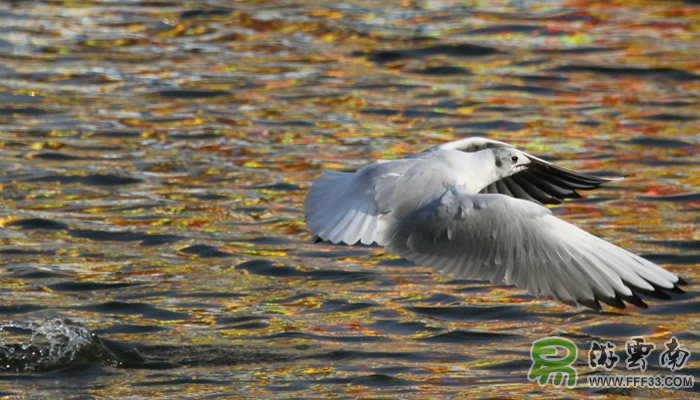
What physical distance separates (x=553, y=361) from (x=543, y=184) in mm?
899

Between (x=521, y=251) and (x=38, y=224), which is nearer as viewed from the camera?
(x=521, y=251)

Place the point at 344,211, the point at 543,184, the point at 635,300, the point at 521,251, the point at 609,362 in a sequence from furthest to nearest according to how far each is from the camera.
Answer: the point at 543,184, the point at 609,362, the point at 344,211, the point at 521,251, the point at 635,300

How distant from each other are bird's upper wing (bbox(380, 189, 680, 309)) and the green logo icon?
0.50m

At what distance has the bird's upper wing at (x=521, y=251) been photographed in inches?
209

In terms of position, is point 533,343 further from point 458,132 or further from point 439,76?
point 439,76

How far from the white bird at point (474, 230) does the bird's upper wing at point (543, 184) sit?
30 cm

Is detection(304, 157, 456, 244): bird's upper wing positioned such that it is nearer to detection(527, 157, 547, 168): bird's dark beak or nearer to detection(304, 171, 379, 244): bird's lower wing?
detection(304, 171, 379, 244): bird's lower wing

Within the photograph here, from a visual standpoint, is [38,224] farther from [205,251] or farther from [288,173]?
[288,173]

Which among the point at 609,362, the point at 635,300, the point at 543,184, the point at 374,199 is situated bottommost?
the point at 609,362

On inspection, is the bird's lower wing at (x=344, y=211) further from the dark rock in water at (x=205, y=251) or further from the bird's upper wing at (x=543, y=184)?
the dark rock in water at (x=205, y=251)

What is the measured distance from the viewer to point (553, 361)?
6059 mm

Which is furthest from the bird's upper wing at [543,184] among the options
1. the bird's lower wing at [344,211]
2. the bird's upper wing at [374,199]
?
the bird's lower wing at [344,211]

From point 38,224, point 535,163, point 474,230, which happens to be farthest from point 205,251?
point 474,230

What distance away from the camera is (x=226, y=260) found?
7500 millimetres
